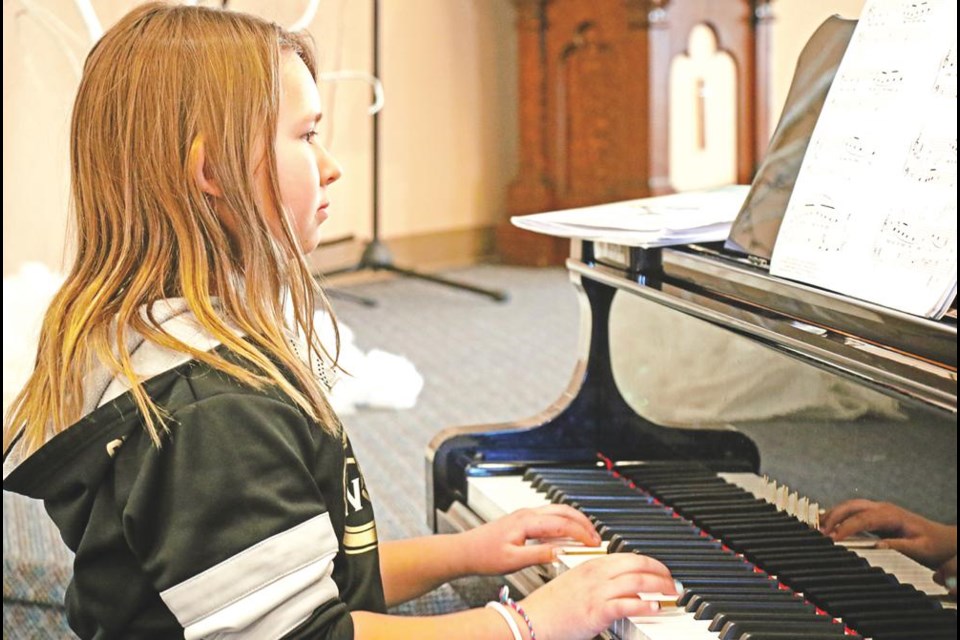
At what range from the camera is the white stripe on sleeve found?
1146 millimetres

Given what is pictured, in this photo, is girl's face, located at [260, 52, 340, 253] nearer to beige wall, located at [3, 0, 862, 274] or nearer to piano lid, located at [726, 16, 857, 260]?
piano lid, located at [726, 16, 857, 260]

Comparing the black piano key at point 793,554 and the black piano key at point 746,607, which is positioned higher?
the black piano key at point 793,554

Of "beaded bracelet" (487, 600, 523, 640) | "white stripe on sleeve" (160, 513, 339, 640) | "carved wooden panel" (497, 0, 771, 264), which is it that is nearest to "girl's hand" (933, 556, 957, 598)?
"beaded bracelet" (487, 600, 523, 640)

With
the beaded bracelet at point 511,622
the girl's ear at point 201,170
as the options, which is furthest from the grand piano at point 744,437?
the girl's ear at point 201,170

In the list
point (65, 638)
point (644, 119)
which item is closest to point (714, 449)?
point (65, 638)

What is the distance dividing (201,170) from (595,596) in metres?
0.57

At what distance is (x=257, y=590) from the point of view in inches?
45.5

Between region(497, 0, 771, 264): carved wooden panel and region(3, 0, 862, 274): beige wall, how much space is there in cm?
15

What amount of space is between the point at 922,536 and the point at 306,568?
0.55 m

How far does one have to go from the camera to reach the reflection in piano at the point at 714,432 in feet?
3.61

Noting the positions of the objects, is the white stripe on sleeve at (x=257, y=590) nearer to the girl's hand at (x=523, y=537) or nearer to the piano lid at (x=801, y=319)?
A: the girl's hand at (x=523, y=537)

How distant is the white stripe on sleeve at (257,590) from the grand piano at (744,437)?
31cm

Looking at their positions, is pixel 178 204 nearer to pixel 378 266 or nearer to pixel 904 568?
pixel 904 568

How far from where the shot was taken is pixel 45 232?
4.11m
